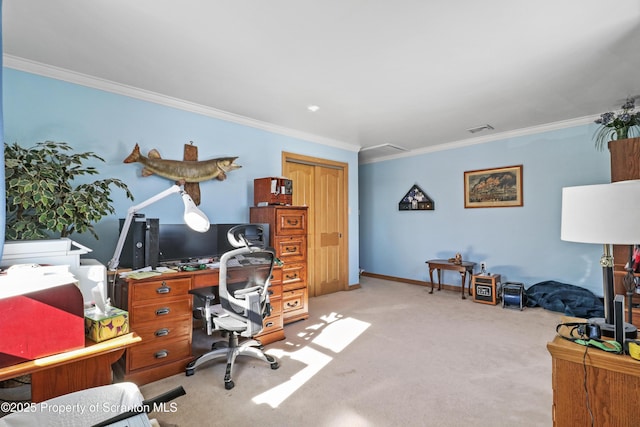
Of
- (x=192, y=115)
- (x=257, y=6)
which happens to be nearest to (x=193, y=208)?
(x=257, y=6)

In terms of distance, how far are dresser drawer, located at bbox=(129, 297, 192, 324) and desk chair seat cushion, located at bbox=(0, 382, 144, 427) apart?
1.22 metres

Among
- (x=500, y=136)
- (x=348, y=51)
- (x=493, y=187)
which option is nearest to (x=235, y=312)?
(x=348, y=51)

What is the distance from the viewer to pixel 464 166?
525 cm

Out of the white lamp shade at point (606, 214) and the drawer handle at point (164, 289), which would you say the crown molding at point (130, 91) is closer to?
the drawer handle at point (164, 289)

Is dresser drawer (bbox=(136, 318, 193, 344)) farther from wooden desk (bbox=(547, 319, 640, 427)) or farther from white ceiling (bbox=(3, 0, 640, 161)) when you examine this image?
wooden desk (bbox=(547, 319, 640, 427))

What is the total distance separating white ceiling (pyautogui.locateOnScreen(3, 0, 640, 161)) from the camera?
193 cm

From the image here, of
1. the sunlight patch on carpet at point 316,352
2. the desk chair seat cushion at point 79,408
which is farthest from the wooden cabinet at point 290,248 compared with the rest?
the desk chair seat cushion at point 79,408

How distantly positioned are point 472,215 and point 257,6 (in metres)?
4.56

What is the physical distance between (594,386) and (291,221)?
2.87 m

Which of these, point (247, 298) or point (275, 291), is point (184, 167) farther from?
point (247, 298)

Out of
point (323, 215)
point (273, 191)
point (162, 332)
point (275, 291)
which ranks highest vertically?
point (273, 191)

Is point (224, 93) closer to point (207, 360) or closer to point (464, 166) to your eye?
point (207, 360)

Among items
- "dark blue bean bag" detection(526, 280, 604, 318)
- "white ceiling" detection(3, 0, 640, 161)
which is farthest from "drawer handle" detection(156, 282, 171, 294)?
"dark blue bean bag" detection(526, 280, 604, 318)

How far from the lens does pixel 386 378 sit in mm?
2381
